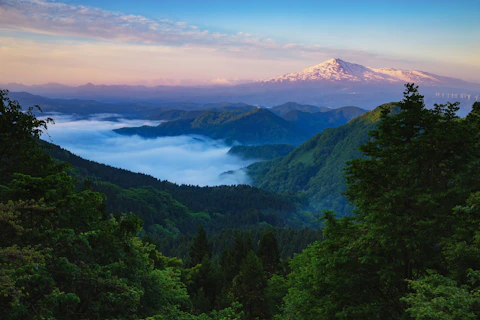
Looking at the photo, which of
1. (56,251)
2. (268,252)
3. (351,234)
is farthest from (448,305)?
(268,252)

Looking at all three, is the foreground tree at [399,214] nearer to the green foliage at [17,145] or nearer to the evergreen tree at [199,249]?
the green foliage at [17,145]

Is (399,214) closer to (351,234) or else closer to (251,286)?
(351,234)

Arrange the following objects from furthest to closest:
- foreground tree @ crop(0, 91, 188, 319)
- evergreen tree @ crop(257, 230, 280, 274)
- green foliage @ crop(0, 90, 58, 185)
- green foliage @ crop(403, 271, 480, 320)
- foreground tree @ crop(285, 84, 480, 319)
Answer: evergreen tree @ crop(257, 230, 280, 274)
green foliage @ crop(0, 90, 58, 185)
foreground tree @ crop(285, 84, 480, 319)
foreground tree @ crop(0, 91, 188, 319)
green foliage @ crop(403, 271, 480, 320)

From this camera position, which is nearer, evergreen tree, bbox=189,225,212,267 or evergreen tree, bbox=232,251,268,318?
evergreen tree, bbox=232,251,268,318

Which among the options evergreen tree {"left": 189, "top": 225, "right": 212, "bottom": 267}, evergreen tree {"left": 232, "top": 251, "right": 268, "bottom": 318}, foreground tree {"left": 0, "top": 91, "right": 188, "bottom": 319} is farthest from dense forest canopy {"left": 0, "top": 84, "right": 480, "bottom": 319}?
evergreen tree {"left": 189, "top": 225, "right": 212, "bottom": 267}

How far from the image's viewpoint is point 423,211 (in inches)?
729

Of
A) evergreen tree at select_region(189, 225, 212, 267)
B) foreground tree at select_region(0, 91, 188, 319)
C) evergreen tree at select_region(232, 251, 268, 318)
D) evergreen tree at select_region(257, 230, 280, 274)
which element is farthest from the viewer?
evergreen tree at select_region(189, 225, 212, 267)

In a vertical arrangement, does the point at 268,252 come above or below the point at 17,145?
below

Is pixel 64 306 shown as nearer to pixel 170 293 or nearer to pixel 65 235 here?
pixel 65 235

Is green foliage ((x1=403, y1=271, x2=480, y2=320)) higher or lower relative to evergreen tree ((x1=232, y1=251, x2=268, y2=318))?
higher

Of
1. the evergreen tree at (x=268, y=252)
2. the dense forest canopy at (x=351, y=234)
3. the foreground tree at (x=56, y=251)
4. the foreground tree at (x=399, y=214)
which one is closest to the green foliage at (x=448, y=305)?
the dense forest canopy at (x=351, y=234)

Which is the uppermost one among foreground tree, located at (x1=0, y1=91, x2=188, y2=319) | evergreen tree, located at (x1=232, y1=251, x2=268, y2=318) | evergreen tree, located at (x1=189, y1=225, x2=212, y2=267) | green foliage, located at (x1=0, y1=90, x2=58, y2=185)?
green foliage, located at (x1=0, y1=90, x2=58, y2=185)

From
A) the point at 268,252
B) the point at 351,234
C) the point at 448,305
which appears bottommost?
the point at 268,252

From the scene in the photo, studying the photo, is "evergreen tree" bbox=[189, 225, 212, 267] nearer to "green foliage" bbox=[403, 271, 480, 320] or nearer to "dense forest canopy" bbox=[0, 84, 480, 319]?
"dense forest canopy" bbox=[0, 84, 480, 319]
